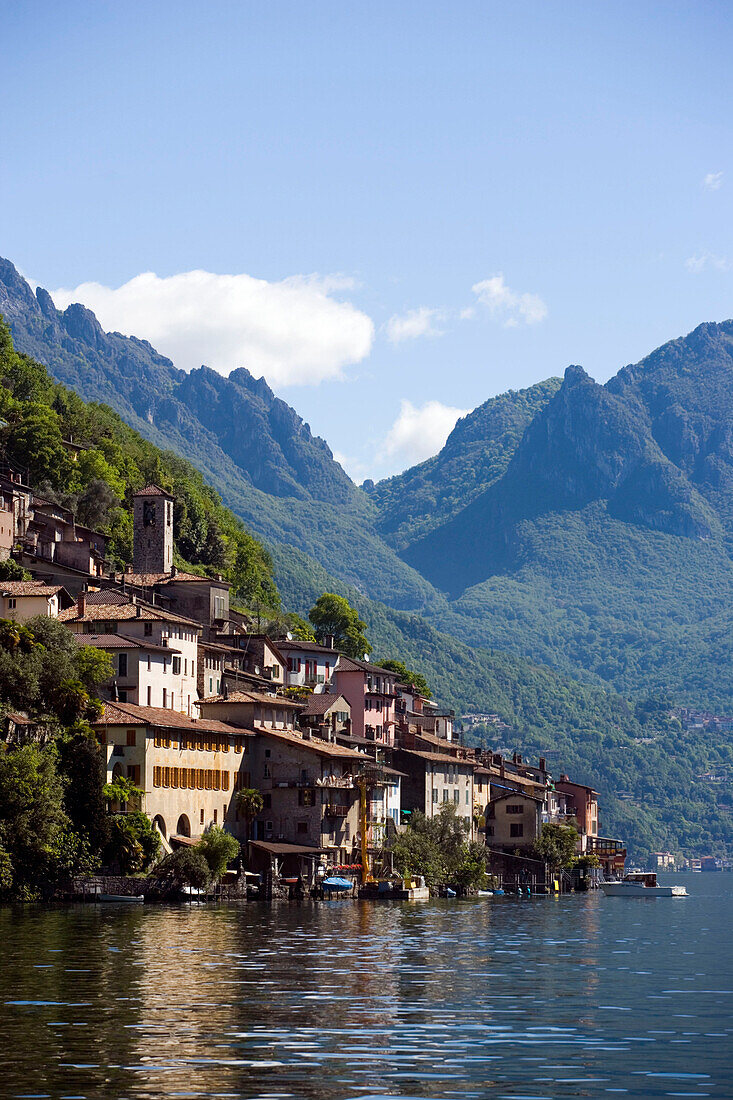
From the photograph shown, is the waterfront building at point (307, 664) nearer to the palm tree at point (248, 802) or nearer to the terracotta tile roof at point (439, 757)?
the terracotta tile roof at point (439, 757)

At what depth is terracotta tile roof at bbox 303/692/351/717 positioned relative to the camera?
456 feet

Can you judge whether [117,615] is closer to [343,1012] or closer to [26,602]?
[26,602]

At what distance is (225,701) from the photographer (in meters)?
122

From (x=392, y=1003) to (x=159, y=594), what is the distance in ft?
300

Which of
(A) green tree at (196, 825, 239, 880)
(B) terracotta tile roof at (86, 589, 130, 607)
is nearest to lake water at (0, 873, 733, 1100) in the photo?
(A) green tree at (196, 825, 239, 880)

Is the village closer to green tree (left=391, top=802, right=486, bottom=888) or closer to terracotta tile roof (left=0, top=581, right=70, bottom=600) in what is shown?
terracotta tile roof (left=0, top=581, right=70, bottom=600)

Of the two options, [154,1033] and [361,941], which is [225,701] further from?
[154,1033]

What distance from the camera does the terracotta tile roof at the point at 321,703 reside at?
139 metres

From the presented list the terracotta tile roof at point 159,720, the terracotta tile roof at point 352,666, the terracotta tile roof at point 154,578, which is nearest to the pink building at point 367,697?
the terracotta tile roof at point 352,666

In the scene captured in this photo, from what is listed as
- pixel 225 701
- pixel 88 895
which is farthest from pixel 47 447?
pixel 88 895

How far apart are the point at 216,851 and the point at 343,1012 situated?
58.9m

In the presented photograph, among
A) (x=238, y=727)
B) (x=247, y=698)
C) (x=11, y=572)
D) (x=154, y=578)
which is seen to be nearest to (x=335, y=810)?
(x=238, y=727)

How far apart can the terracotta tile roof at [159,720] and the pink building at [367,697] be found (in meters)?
34.5

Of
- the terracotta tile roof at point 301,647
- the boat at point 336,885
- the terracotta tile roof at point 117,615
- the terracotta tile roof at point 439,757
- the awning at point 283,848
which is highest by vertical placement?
the terracotta tile roof at point 301,647
